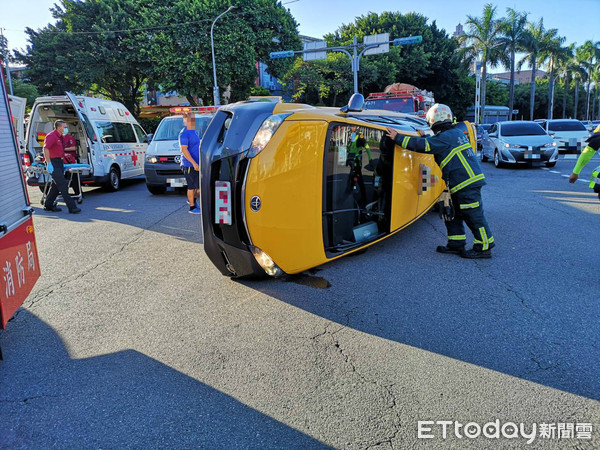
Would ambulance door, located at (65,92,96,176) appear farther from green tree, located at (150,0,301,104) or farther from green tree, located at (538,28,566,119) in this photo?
green tree, located at (538,28,566,119)

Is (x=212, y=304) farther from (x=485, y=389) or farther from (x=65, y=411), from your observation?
(x=485, y=389)

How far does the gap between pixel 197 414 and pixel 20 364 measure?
4.99ft

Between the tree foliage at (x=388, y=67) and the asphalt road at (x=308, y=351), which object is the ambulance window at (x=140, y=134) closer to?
the asphalt road at (x=308, y=351)

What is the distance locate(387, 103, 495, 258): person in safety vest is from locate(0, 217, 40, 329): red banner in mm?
3690

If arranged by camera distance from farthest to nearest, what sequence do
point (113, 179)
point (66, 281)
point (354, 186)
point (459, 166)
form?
point (113, 179) < point (459, 166) < point (354, 186) < point (66, 281)

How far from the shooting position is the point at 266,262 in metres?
4.05

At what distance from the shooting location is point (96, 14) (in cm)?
2691

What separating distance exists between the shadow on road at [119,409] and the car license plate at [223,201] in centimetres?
132

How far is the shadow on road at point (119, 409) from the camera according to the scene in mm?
2328

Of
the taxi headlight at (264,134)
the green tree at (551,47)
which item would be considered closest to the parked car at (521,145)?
the taxi headlight at (264,134)

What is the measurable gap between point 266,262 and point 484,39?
42660 mm

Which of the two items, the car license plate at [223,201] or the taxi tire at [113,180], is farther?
the taxi tire at [113,180]

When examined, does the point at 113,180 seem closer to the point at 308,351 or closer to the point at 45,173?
the point at 45,173

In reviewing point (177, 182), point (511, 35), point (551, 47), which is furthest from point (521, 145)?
point (551, 47)
